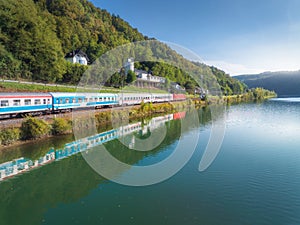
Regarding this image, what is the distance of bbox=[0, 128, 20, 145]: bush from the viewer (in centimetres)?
1149

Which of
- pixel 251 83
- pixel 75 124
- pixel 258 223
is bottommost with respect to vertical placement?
pixel 258 223

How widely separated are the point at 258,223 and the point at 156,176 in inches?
170

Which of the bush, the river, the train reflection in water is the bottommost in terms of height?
the river

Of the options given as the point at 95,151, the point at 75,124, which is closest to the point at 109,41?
the point at 75,124

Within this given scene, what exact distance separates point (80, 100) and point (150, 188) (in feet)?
47.4

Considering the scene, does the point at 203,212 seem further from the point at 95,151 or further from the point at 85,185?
the point at 95,151

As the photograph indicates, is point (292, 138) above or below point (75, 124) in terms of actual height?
below

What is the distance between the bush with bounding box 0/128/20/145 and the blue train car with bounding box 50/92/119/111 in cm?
529

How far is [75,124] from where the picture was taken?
16000 mm

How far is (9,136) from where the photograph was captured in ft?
38.4

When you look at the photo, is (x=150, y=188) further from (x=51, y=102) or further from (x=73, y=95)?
(x=73, y=95)

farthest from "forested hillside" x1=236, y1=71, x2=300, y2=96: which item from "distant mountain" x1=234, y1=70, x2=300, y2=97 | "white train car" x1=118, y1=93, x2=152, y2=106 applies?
"white train car" x1=118, y1=93, x2=152, y2=106

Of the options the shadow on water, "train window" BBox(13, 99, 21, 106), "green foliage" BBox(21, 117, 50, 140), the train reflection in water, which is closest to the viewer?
the shadow on water

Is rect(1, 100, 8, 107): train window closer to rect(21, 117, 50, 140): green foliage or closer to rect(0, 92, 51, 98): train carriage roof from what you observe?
rect(0, 92, 51, 98): train carriage roof
